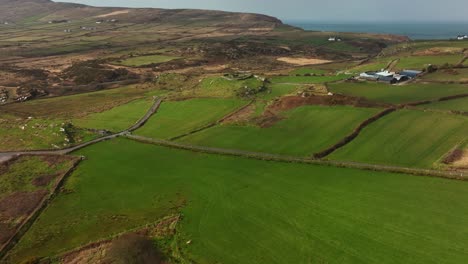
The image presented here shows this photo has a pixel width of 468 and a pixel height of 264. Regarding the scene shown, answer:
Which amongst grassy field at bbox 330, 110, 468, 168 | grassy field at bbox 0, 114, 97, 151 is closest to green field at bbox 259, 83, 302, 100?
grassy field at bbox 330, 110, 468, 168

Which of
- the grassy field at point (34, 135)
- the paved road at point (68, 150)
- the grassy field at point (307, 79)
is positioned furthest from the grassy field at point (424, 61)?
the grassy field at point (34, 135)

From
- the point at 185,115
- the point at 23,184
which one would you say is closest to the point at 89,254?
the point at 23,184

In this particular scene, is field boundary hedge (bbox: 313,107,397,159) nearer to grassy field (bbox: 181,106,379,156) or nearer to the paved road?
grassy field (bbox: 181,106,379,156)

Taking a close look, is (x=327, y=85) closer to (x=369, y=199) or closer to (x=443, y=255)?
(x=369, y=199)

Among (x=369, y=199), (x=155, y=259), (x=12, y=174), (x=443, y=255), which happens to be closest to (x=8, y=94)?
(x=12, y=174)

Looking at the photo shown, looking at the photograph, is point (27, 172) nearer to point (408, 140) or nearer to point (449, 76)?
point (408, 140)

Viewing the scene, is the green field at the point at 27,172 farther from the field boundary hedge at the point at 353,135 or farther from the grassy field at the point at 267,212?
the field boundary hedge at the point at 353,135
